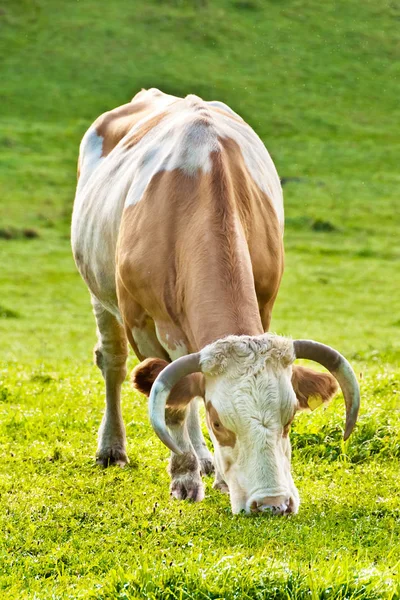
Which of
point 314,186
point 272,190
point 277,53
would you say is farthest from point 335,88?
point 272,190

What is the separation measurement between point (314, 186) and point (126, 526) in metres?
37.2

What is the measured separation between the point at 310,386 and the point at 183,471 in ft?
4.55

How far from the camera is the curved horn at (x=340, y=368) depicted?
6961 mm

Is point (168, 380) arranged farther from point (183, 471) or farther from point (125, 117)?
point (125, 117)

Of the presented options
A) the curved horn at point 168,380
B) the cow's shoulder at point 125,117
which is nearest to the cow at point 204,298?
the curved horn at point 168,380

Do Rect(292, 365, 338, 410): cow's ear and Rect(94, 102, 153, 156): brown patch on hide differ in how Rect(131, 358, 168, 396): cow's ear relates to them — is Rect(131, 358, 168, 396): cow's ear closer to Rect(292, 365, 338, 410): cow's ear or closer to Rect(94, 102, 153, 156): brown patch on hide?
Rect(292, 365, 338, 410): cow's ear

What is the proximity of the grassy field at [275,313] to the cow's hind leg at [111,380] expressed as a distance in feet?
0.59

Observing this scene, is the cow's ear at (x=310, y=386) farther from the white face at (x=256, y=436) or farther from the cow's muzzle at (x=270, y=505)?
the cow's muzzle at (x=270, y=505)

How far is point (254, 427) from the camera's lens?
6387 millimetres

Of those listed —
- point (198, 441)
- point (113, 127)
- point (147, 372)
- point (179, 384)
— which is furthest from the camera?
point (113, 127)

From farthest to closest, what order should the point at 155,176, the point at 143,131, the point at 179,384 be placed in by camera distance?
the point at 143,131
the point at 155,176
the point at 179,384

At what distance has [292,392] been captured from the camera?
658cm

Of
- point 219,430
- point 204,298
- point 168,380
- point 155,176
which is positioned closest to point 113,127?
point 155,176

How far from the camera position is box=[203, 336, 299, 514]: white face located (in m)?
6.38
